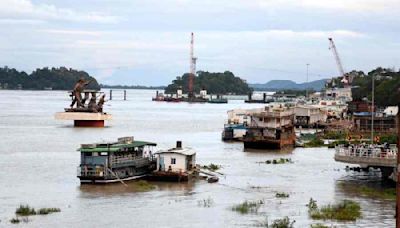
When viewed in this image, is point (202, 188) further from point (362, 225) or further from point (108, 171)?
point (362, 225)

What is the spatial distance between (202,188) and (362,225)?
13.5 m

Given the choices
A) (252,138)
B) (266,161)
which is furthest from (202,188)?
(252,138)

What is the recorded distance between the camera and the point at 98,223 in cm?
3550

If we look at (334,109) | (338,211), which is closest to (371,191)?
(338,211)

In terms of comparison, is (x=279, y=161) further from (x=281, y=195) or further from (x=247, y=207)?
(x=247, y=207)

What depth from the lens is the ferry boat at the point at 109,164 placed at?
1813 inches

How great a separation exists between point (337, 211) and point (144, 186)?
12.7 m

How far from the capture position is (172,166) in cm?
4919

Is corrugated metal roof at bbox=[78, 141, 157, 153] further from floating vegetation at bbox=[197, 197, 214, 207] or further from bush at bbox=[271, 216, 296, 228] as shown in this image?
bush at bbox=[271, 216, 296, 228]

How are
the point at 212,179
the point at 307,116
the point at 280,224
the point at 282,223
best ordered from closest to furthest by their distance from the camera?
1. the point at 280,224
2. the point at 282,223
3. the point at 212,179
4. the point at 307,116

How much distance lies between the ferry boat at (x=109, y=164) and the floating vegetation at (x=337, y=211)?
39.7 feet

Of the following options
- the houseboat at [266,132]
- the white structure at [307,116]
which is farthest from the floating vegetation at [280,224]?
the white structure at [307,116]

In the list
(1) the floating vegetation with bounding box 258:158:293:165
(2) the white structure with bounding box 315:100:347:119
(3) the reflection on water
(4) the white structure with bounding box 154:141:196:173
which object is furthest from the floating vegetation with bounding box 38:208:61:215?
(2) the white structure with bounding box 315:100:347:119

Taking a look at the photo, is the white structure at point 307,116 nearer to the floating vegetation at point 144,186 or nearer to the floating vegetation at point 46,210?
the floating vegetation at point 144,186
